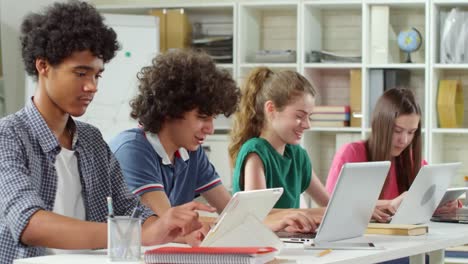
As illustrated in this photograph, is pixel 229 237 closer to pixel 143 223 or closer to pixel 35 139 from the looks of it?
pixel 143 223

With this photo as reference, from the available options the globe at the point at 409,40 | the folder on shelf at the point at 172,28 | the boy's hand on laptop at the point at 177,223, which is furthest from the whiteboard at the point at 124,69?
the boy's hand on laptop at the point at 177,223

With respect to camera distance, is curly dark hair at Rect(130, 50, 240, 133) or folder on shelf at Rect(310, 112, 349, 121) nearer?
curly dark hair at Rect(130, 50, 240, 133)

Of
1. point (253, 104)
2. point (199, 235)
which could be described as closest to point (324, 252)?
point (199, 235)

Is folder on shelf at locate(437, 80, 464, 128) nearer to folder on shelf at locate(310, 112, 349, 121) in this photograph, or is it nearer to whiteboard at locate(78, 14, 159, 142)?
folder on shelf at locate(310, 112, 349, 121)

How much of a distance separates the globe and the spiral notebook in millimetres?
3652

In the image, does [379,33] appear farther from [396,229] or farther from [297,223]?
[297,223]

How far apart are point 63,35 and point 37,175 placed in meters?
0.36

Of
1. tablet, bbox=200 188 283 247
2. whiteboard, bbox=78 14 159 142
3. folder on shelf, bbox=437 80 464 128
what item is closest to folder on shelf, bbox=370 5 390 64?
folder on shelf, bbox=437 80 464 128

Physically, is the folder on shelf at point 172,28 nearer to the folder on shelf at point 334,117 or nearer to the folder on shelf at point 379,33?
the folder on shelf at point 334,117

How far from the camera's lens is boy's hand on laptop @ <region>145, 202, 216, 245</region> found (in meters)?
2.07

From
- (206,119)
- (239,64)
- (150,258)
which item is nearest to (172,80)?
(206,119)

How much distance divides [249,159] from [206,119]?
554mm

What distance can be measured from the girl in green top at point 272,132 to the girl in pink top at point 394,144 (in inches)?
15.8

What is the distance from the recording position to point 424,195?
123 inches
